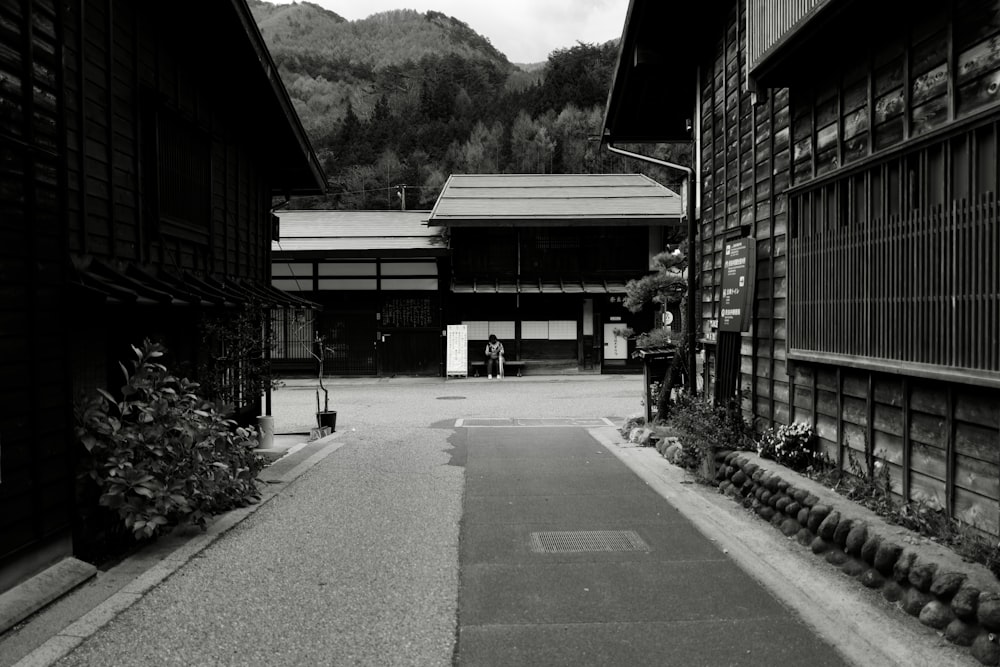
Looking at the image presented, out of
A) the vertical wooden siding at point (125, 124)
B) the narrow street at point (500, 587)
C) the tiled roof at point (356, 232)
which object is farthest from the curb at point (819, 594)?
the tiled roof at point (356, 232)

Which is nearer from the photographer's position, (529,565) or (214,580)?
(214,580)

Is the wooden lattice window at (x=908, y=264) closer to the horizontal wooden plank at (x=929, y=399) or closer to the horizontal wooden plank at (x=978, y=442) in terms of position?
the horizontal wooden plank at (x=929, y=399)

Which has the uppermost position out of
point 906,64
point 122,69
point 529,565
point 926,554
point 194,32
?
point 194,32

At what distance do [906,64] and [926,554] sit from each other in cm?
336

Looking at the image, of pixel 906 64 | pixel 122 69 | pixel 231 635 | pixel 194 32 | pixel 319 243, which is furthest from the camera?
pixel 319 243

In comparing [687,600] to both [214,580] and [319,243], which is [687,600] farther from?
[319,243]

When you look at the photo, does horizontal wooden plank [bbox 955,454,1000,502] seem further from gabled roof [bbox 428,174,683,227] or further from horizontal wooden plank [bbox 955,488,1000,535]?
gabled roof [bbox 428,174,683,227]

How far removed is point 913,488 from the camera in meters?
5.57

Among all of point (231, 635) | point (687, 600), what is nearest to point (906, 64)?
point (687, 600)

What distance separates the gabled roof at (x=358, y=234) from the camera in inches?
1099

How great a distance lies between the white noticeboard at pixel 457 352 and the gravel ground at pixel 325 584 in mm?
16258

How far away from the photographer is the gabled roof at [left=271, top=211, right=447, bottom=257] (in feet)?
91.6

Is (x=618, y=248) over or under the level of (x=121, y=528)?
over

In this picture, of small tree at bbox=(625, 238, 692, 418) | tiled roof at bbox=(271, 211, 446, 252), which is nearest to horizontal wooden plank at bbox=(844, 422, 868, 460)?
small tree at bbox=(625, 238, 692, 418)
